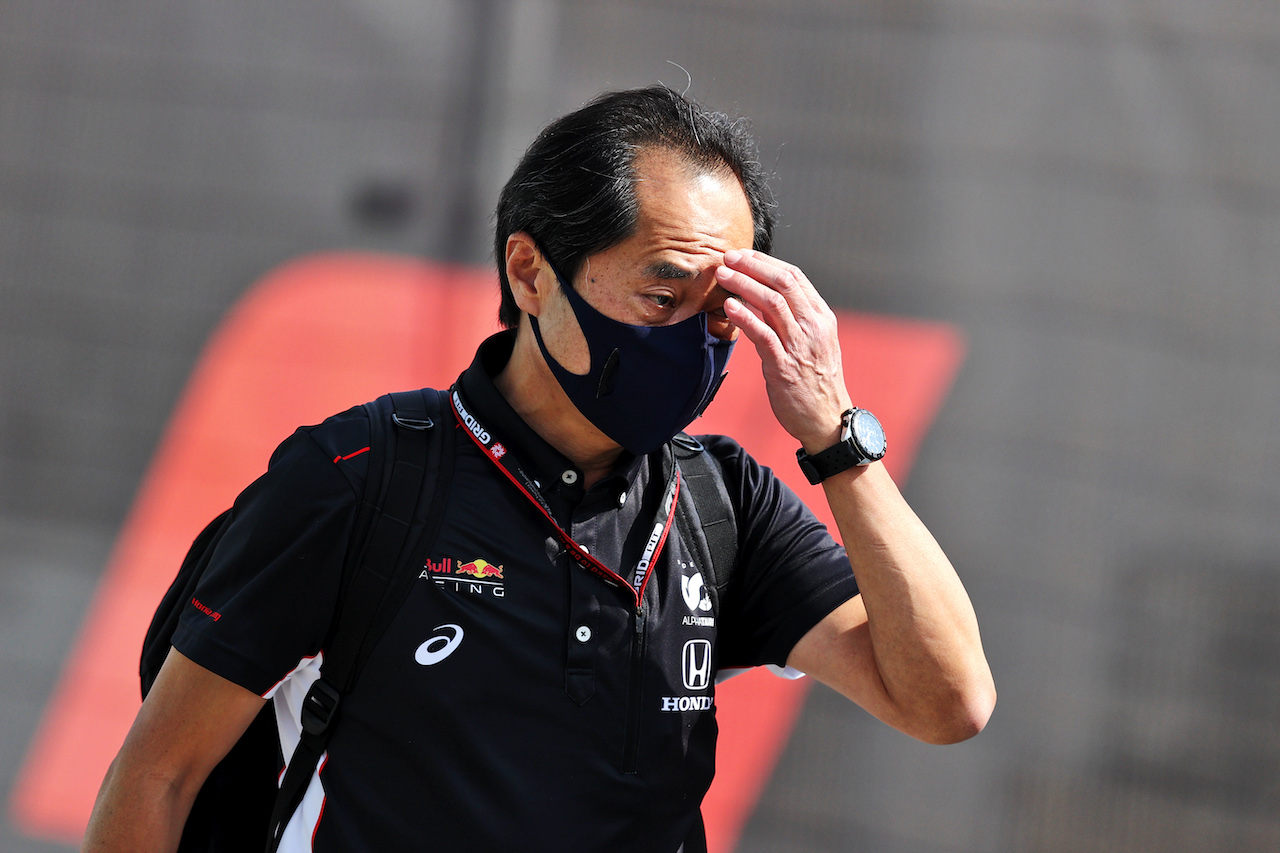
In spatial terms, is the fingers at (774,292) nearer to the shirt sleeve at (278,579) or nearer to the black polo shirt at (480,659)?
the black polo shirt at (480,659)

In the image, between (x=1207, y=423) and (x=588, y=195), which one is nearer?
(x=588, y=195)

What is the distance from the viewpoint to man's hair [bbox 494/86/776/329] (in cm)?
126

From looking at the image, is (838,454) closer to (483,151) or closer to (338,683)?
(338,683)

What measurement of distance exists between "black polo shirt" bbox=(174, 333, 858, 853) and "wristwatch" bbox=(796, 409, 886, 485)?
8.9 inches

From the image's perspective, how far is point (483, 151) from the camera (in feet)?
8.79

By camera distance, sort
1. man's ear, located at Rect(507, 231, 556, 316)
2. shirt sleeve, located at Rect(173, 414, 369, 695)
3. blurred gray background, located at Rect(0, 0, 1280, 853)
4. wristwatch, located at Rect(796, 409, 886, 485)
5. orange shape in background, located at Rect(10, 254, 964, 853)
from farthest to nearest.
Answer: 1. orange shape in background, located at Rect(10, 254, 964, 853)
2. blurred gray background, located at Rect(0, 0, 1280, 853)
3. man's ear, located at Rect(507, 231, 556, 316)
4. wristwatch, located at Rect(796, 409, 886, 485)
5. shirt sleeve, located at Rect(173, 414, 369, 695)

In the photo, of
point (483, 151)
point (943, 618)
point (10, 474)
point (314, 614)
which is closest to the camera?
point (314, 614)

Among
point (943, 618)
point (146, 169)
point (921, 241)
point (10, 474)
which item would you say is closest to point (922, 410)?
point (921, 241)

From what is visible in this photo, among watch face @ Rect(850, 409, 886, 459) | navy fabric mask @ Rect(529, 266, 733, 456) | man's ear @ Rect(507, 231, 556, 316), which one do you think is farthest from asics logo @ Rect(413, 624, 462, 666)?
watch face @ Rect(850, 409, 886, 459)

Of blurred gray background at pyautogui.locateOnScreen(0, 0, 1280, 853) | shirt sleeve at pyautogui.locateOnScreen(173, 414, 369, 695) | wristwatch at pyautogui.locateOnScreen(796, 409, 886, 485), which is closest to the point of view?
shirt sleeve at pyautogui.locateOnScreen(173, 414, 369, 695)

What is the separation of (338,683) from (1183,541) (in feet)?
7.07

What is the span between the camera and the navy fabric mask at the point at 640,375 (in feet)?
4.09

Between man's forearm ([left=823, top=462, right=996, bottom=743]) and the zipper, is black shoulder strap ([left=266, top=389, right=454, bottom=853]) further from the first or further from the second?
man's forearm ([left=823, top=462, right=996, bottom=743])

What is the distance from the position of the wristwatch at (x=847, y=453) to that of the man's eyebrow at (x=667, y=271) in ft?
0.89
